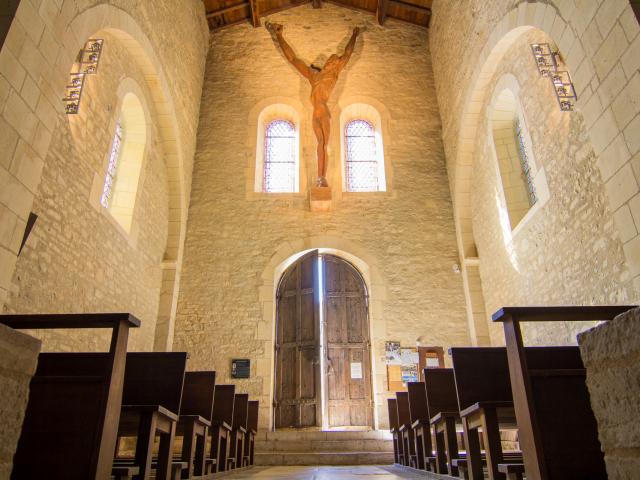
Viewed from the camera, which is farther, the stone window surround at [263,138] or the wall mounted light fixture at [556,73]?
the stone window surround at [263,138]

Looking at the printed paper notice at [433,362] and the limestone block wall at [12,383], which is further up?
the printed paper notice at [433,362]

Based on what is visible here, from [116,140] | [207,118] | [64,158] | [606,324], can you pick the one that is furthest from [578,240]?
[207,118]

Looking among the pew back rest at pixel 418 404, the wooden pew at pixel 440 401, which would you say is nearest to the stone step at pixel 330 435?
the pew back rest at pixel 418 404

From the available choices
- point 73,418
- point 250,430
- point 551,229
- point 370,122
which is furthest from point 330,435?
point 370,122

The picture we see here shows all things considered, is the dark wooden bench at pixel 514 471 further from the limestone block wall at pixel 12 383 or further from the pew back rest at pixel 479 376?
the limestone block wall at pixel 12 383

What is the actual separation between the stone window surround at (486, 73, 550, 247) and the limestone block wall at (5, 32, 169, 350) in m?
5.03

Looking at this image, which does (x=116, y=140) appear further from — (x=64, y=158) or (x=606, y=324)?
(x=606, y=324)

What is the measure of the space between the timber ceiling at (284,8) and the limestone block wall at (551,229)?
392 cm

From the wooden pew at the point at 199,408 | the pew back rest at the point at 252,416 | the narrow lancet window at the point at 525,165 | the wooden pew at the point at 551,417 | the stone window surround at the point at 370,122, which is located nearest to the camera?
the wooden pew at the point at 551,417

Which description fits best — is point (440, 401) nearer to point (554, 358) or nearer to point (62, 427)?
point (554, 358)

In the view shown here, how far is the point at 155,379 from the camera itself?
333 cm

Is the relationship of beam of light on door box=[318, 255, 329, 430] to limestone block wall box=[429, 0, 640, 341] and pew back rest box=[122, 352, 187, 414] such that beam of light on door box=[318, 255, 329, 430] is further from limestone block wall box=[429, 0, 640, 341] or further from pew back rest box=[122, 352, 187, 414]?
pew back rest box=[122, 352, 187, 414]

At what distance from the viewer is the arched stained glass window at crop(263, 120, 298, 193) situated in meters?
9.30

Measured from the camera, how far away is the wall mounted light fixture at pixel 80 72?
5.09 m
